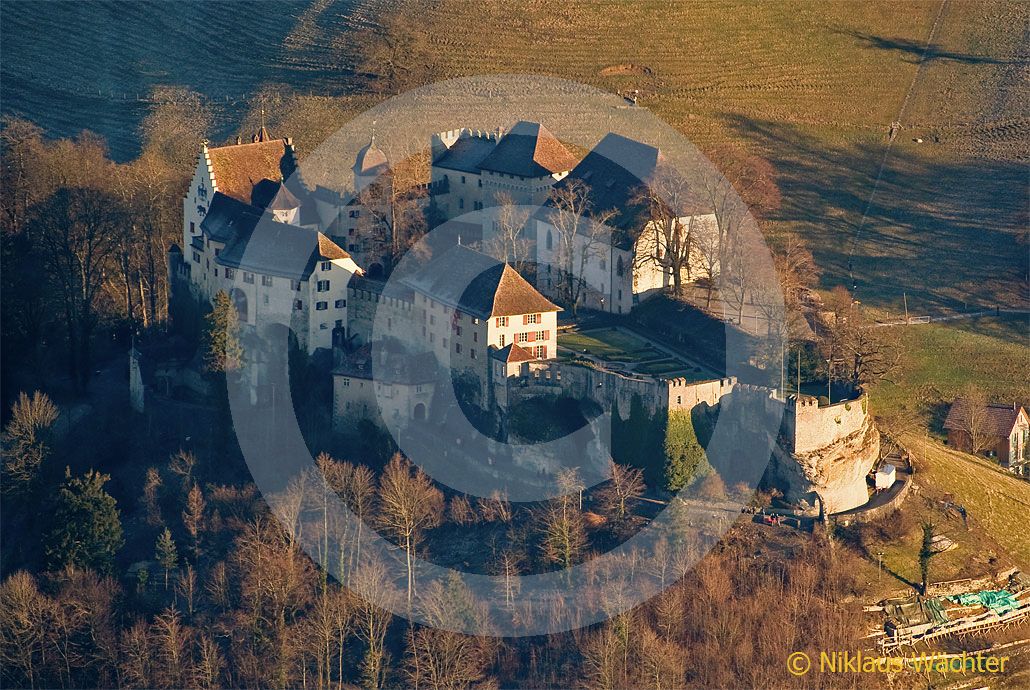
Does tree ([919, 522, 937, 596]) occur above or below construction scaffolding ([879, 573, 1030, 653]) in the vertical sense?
above

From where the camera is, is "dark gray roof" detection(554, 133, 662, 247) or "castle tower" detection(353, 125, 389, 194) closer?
"dark gray roof" detection(554, 133, 662, 247)

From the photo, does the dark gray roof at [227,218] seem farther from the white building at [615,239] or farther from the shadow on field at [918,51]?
the shadow on field at [918,51]

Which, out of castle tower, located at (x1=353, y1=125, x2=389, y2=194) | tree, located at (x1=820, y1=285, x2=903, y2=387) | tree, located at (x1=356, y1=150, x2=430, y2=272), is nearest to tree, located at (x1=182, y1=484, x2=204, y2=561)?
tree, located at (x1=356, y1=150, x2=430, y2=272)

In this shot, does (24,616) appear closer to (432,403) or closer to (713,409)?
(432,403)

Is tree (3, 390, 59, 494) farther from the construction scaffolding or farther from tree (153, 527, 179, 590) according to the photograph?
the construction scaffolding

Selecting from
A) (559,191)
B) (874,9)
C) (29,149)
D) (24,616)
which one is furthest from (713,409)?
(874,9)
